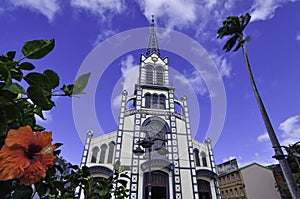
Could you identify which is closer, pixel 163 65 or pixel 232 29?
pixel 232 29

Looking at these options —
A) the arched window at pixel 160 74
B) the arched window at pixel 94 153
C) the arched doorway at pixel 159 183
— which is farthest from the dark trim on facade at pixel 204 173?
the arched window at pixel 160 74

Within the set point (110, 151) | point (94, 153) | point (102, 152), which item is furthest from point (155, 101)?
point (94, 153)

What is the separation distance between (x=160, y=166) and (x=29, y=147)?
39.9 ft

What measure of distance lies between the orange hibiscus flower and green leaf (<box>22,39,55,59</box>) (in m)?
0.23

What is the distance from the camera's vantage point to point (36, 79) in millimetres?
548

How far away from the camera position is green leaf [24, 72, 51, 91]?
54cm

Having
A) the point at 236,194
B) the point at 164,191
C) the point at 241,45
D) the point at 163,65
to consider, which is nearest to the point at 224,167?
the point at 236,194

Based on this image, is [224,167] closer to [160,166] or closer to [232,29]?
[160,166]

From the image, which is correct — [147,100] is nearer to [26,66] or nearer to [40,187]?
[40,187]

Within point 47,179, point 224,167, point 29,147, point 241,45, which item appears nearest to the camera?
point 29,147

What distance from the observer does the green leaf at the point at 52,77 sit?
23.4 inches

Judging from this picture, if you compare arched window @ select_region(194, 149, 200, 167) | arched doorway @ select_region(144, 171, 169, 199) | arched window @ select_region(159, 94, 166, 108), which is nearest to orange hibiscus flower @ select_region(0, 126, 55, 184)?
arched doorway @ select_region(144, 171, 169, 199)

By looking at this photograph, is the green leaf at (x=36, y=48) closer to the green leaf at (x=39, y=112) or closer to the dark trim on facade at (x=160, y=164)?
the green leaf at (x=39, y=112)

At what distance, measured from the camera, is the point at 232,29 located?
34.3ft
